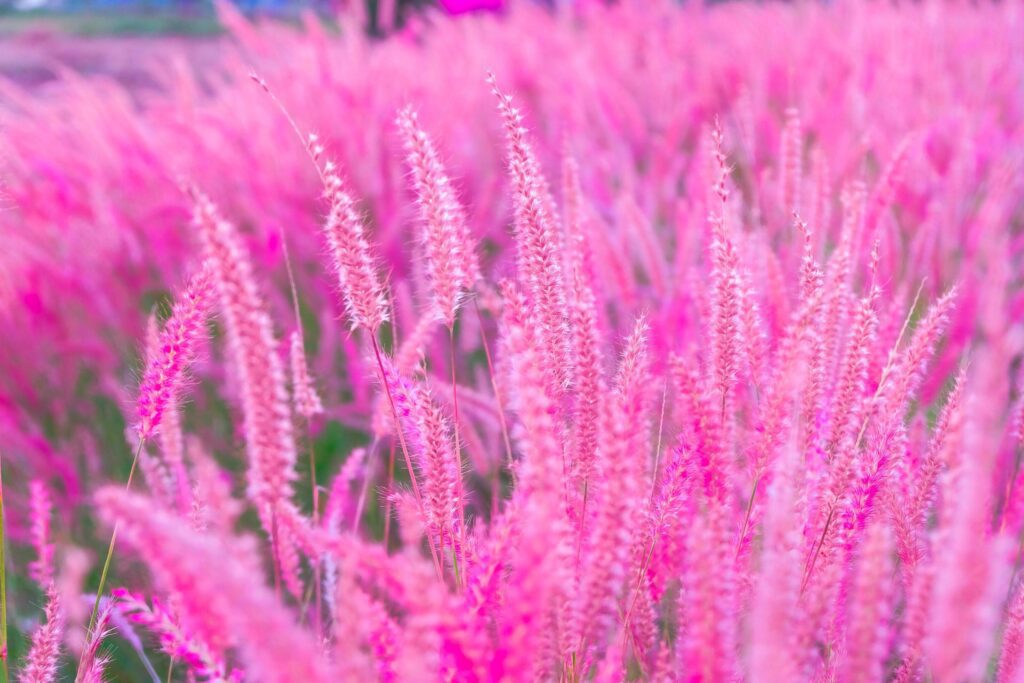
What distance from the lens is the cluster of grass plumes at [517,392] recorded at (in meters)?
0.68

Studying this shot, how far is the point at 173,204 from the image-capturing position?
2.25m

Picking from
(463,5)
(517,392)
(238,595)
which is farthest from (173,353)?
(463,5)

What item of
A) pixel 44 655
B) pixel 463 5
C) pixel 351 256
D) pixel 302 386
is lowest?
pixel 44 655

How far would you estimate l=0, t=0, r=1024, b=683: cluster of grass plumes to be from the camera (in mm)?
681

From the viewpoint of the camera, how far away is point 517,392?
87 centimetres

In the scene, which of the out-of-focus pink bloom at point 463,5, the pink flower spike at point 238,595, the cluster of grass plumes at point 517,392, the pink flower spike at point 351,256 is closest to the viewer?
the pink flower spike at point 238,595

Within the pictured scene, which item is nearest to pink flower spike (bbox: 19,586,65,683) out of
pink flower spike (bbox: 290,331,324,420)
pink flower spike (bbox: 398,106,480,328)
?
pink flower spike (bbox: 290,331,324,420)

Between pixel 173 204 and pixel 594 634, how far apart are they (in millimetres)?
1798

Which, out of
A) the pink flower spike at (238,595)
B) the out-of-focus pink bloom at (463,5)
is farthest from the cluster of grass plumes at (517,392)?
the out-of-focus pink bloom at (463,5)

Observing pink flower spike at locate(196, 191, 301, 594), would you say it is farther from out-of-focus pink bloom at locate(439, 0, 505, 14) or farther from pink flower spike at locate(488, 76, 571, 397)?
out-of-focus pink bloom at locate(439, 0, 505, 14)

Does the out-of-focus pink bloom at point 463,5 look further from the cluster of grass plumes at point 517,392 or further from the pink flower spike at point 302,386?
the pink flower spike at point 302,386

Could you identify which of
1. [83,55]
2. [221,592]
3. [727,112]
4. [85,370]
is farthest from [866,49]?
[83,55]

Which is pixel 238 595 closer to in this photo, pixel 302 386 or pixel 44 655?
pixel 44 655

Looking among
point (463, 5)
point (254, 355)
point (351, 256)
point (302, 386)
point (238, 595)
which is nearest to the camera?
point (238, 595)
